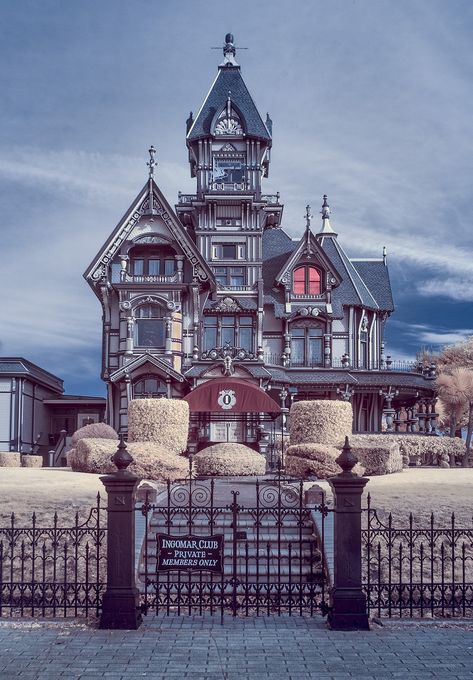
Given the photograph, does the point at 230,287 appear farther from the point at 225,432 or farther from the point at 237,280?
the point at 225,432

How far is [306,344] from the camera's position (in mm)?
44656

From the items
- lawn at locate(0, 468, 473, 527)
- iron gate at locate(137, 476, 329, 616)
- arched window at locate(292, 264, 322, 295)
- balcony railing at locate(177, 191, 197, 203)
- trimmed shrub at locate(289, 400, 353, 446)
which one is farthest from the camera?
balcony railing at locate(177, 191, 197, 203)

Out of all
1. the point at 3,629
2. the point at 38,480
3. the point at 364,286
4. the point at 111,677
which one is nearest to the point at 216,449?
the point at 38,480

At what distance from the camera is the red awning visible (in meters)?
36.3

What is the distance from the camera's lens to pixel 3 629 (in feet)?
35.8

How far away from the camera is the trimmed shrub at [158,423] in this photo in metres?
29.2

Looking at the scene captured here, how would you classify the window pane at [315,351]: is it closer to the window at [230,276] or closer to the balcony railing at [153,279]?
the window at [230,276]

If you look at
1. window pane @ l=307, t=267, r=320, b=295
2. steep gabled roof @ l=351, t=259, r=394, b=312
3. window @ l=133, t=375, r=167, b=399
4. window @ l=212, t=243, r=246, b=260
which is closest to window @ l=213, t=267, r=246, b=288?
window @ l=212, t=243, r=246, b=260

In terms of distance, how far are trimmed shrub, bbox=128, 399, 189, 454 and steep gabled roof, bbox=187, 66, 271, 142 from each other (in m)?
21.9

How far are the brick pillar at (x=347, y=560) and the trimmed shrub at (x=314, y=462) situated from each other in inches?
515

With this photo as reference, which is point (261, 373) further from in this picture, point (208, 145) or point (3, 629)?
point (3, 629)

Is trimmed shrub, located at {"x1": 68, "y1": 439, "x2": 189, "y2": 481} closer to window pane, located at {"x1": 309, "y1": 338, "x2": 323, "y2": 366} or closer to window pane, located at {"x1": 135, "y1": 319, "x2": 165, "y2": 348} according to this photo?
window pane, located at {"x1": 135, "y1": 319, "x2": 165, "y2": 348}

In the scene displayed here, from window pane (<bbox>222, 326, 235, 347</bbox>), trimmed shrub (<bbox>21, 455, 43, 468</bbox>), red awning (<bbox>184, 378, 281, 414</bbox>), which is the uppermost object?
window pane (<bbox>222, 326, 235, 347</bbox>)

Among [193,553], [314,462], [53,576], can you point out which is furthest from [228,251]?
[193,553]
